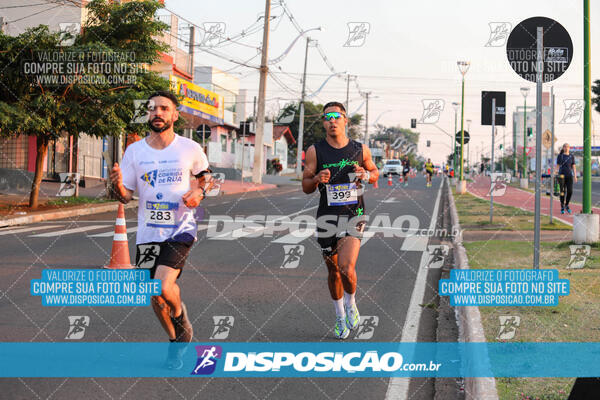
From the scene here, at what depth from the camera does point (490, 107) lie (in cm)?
1672

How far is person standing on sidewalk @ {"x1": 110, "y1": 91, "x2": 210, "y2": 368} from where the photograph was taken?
4.66 metres

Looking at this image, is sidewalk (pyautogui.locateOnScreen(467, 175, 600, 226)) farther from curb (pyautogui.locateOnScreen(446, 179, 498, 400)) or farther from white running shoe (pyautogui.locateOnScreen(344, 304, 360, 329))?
white running shoe (pyautogui.locateOnScreen(344, 304, 360, 329))

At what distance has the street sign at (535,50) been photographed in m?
7.27

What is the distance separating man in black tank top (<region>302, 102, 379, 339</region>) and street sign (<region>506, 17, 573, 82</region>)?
2.52 m

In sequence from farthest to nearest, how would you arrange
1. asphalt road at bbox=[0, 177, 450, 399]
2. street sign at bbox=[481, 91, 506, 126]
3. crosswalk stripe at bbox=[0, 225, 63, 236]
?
1. street sign at bbox=[481, 91, 506, 126]
2. crosswalk stripe at bbox=[0, 225, 63, 236]
3. asphalt road at bbox=[0, 177, 450, 399]

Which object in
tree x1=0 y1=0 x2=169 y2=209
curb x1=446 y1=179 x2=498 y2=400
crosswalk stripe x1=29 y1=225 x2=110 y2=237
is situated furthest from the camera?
tree x1=0 y1=0 x2=169 y2=209

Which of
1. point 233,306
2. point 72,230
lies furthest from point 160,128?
point 72,230

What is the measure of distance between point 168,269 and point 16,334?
2015 millimetres

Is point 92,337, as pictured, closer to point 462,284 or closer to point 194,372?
point 194,372

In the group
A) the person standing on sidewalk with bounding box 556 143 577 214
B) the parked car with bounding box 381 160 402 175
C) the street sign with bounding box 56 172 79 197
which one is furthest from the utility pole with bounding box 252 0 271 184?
the parked car with bounding box 381 160 402 175

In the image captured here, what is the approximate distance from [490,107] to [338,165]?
12.0m

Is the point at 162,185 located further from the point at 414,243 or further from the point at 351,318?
the point at 414,243

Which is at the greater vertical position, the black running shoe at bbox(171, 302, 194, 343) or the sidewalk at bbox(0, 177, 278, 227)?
the sidewalk at bbox(0, 177, 278, 227)

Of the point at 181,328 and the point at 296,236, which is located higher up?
the point at 296,236
